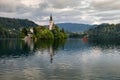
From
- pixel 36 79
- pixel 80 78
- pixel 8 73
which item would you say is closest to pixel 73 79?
pixel 80 78

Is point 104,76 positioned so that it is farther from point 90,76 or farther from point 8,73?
point 8,73

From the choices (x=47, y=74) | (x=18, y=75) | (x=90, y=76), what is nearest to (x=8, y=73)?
(x=18, y=75)

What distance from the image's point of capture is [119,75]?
50.7 m

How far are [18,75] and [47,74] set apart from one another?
5.11 m

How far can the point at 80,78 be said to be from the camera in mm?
47625

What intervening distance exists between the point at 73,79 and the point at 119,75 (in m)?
8.98

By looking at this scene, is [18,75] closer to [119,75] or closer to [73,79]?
[73,79]

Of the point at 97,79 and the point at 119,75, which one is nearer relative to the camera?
the point at 97,79

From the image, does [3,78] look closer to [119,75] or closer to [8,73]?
[8,73]

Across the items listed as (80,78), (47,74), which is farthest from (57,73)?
(80,78)

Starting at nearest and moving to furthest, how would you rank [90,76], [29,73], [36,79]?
[36,79], [90,76], [29,73]

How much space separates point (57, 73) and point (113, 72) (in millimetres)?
10379

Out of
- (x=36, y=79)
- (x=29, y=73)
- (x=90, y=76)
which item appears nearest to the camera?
(x=36, y=79)

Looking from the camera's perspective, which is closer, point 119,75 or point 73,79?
point 73,79
